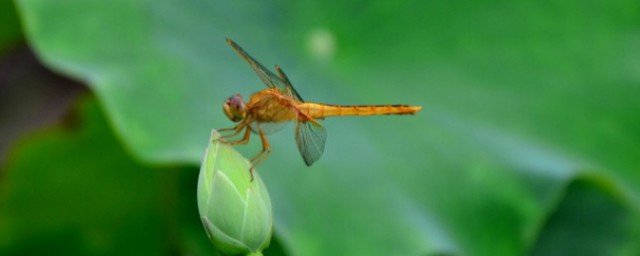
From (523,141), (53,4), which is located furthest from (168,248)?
(523,141)

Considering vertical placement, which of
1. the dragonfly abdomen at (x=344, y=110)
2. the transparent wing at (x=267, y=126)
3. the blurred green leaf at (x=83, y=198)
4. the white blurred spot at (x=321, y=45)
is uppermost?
the white blurred spot at (x=321, y=45)

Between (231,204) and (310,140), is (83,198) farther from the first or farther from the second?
(231,204)

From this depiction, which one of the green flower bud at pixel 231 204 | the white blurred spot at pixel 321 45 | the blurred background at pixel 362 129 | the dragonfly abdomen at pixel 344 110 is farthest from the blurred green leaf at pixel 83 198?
the green flower bud at pixel 231 204

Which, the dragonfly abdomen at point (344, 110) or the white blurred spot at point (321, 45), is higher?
the white blurred spot at point (321, 45)

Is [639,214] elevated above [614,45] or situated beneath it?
situated beneath

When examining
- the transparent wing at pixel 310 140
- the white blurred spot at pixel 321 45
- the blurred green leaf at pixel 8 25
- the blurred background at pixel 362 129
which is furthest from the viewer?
the blurred green leaf at pixel 8 25

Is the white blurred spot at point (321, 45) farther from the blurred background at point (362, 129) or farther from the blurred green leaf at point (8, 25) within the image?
the blurred green leaf at point (8, 25)

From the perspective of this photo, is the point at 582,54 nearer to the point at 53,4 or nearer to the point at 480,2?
the point at 480,2

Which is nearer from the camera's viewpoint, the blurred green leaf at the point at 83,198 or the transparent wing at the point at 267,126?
the transparent wing at the point at 267,126
